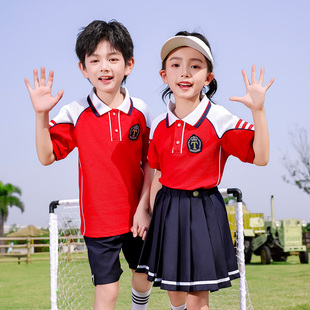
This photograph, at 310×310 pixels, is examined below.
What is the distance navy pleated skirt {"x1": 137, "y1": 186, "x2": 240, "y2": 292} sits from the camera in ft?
7.66

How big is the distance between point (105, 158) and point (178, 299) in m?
0.85

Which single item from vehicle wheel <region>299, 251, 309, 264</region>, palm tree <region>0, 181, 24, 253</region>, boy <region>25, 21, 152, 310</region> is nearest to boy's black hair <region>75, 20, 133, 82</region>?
boy <region>25, 21, 152, 310</region>

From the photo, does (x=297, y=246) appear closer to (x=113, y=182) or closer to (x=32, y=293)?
(x=32, y=293)

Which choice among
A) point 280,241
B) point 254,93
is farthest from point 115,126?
point 280,241

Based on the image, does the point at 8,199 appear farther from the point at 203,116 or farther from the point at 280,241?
the point at 203,116

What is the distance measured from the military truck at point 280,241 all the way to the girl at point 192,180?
10.7m

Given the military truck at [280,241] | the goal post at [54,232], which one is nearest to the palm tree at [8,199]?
the military truck at [280,241]

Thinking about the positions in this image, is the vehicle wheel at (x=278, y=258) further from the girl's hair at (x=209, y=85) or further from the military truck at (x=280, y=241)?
the girl's hair at (x=209, y=85)

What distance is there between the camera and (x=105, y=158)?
8.79ft

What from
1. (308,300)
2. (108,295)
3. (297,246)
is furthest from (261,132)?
(297,246)

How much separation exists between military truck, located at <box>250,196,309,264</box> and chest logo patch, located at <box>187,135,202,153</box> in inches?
424

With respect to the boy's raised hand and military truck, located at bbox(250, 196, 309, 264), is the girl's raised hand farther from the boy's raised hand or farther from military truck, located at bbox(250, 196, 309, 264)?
military truck, located at bbox(250, 196, 309, 264)

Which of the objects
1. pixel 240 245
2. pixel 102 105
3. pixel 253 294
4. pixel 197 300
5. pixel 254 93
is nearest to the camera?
pixel 254 93

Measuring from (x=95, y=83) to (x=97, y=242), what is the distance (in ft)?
2.92
